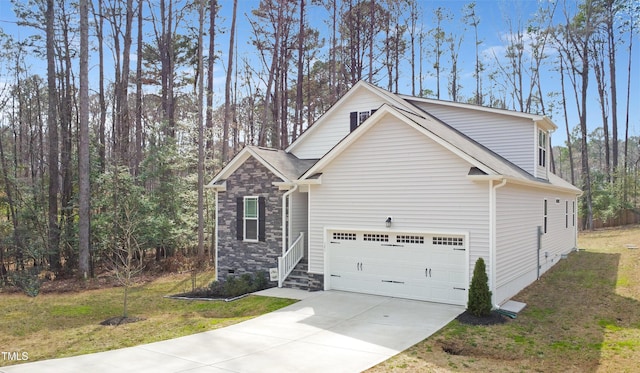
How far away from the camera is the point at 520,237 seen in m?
12.4

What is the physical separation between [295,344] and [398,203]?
204 inches

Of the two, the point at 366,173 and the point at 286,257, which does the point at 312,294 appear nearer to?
the point at 286,257

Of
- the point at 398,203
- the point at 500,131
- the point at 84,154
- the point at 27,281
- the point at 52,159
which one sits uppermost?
the point at 500,131

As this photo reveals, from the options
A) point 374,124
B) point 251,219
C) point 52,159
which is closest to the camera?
point 374,124

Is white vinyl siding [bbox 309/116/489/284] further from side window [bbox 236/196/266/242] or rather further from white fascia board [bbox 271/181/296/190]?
side window [bbox 236/196/266/242]

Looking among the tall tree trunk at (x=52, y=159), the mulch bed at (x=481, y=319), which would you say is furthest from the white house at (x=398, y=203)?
the tall tree trunk at (x=52, y=159)

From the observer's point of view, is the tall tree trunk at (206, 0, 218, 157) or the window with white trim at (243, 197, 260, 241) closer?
the window with white trim at (243, 197, 260, 241)

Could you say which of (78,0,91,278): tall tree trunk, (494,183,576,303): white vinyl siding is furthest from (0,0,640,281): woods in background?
(494,183,576,303): white vinyl siding

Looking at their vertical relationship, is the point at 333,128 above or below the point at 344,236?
above

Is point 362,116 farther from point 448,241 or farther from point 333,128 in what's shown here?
point 448,241

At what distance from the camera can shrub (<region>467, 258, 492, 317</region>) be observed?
988 cm

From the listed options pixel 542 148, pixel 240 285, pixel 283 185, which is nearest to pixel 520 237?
pixel 542 148

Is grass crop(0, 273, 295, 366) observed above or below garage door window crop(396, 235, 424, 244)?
below

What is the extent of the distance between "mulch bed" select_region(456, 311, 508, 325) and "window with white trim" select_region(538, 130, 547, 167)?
748cm
